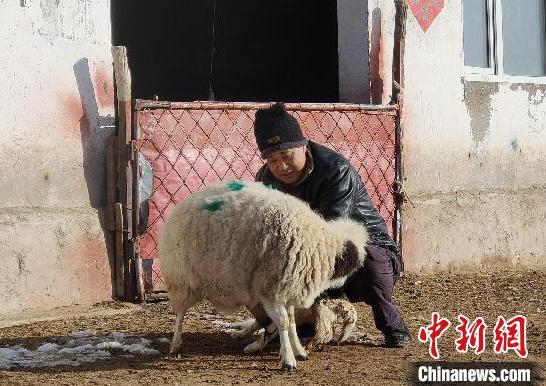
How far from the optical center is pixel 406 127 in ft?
A: 25.5

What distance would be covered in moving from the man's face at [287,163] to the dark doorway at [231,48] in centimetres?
368

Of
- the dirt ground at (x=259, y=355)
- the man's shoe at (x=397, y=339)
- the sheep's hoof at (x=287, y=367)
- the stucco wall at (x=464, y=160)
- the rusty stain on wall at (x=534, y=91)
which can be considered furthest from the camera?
the rusty stain on wall at (x=534, y=91)

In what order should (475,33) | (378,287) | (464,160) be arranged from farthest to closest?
(475,33), (464,160), (378,287)

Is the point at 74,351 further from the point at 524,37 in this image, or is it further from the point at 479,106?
the point at 524,37

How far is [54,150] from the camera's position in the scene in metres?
6.12

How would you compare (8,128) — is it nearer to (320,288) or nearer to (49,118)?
(49,118)

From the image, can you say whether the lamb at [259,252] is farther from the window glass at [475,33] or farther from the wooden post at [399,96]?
the window glass at [475,33]

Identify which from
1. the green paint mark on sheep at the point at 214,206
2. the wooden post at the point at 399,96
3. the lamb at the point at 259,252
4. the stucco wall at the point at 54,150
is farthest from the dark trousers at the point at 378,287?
the wooden post at the point at 399,96

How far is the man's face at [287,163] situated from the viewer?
4.51 m

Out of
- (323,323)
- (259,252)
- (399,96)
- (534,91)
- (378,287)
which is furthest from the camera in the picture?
(534,91)

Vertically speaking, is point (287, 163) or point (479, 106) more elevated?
point (479, 106)

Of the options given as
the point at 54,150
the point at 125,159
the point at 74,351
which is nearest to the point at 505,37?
the point at 125,159

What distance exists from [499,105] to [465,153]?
0.61 m

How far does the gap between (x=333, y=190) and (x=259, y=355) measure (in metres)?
0.89
